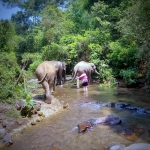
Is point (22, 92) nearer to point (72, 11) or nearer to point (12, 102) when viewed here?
point (12, 102)

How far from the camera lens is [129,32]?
1036cm

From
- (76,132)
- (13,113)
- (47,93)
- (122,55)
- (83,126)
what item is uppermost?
(122,55)

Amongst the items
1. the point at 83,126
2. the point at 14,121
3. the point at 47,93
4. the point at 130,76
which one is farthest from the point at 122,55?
the point at 14,121

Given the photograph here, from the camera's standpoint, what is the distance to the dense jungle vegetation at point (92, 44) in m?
8.12

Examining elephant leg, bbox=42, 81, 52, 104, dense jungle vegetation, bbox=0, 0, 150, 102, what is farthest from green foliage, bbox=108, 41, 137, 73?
elephant leg, bbox=42, 81, 52, 104

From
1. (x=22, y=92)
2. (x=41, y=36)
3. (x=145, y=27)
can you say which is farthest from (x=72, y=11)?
(x=22, y=92)

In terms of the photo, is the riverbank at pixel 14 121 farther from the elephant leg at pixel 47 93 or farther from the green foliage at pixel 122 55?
the green foliage at pixel 122 55

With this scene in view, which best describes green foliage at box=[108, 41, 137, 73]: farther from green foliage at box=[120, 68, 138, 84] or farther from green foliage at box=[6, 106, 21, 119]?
green foliage at box=[6, 106, 21, 119]

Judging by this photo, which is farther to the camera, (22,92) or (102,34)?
(102,34)

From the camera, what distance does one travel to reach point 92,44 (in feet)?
47.9

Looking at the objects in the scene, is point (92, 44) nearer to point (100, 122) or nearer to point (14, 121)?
point (100, 122)

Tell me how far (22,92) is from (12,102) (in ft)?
2.27

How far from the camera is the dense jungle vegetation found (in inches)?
320

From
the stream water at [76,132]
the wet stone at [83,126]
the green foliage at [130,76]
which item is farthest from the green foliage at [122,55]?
the wet stone at [83,126]
